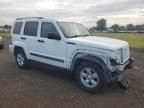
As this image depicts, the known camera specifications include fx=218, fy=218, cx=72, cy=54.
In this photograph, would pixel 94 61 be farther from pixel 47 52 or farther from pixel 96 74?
pixel 47 52

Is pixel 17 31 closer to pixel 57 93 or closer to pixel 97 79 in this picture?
pixel 57 93

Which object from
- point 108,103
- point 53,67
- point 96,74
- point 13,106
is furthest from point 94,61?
point 13,106

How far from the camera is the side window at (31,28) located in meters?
7.88

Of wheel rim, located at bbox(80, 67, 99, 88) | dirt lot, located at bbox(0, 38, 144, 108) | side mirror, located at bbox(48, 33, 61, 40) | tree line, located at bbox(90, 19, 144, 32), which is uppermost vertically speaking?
tree line, located at bbox(90, 19, 144, 32)

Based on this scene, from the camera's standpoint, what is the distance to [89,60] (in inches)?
235

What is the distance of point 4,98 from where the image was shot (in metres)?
5.50

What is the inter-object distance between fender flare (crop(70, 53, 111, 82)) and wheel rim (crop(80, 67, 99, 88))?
0.29 meters

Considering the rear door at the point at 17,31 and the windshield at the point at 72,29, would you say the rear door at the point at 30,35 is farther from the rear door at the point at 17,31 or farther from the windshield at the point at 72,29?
the windshield at the point at 72,29

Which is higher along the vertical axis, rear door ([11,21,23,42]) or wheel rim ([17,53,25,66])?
rear door ([11,21,23,42])

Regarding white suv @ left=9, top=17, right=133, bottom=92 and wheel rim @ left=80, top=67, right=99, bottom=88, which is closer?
white suv @ left=9, top=17, right=133, bottom=92

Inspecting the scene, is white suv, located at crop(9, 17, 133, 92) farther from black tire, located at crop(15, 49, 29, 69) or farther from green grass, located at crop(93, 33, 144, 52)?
green grass, located at crop(93, 33, 144, 52)

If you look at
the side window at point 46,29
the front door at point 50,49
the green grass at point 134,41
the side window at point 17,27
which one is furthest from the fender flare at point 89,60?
the green grass at point 134,41

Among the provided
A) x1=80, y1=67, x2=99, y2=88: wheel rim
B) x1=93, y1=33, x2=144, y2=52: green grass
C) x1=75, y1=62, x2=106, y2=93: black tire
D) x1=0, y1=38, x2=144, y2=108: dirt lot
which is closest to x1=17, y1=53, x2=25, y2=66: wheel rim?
x1=0, y1=38, x2=144, y2=108: dirt lot

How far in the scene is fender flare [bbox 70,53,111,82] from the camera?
5.69m
